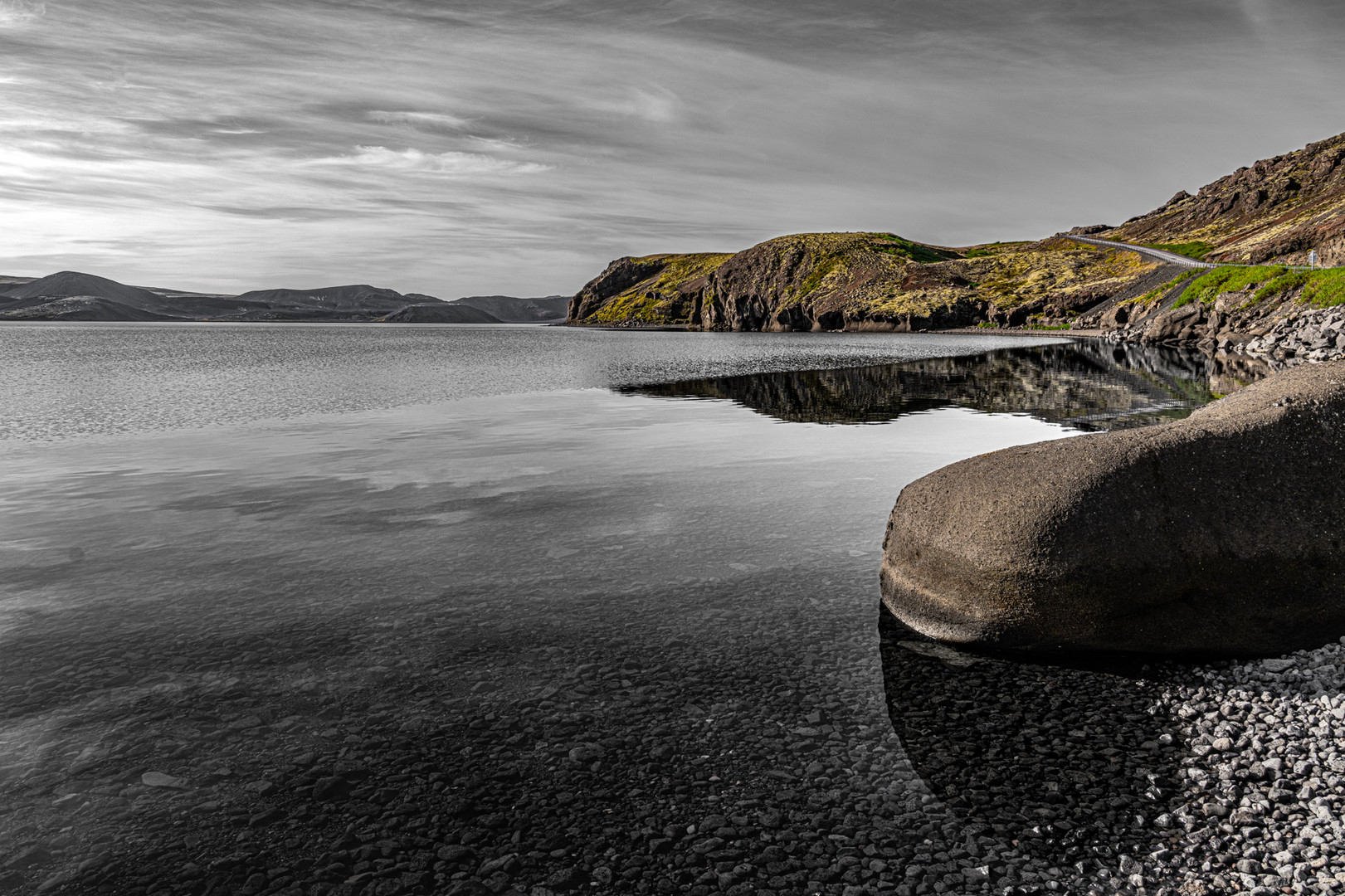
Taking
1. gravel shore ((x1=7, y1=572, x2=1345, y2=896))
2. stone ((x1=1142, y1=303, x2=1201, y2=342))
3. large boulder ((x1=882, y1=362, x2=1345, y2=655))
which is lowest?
gravel shore ((x1=7, y1=572, x2=1345, y2=896))

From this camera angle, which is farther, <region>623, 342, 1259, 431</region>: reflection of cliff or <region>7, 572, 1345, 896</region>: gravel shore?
<region>623, 342, 1259, 431</region>: reflection of cliff

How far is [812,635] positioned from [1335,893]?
19.6ft

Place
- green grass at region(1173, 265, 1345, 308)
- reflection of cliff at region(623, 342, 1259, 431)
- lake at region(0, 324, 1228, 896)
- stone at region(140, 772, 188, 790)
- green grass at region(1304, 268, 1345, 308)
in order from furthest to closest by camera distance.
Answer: green grass at region(1173, 265, 1345, 308) → green grass at region(1304, 268, 1345, 308) → reflection of cliff at region(623, 342, 1259, 431) → stone at region(140, 772, 188, 790) → lake at region(0, 324, 1228, 896)

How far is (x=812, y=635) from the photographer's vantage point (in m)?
10.9

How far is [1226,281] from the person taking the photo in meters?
86.8

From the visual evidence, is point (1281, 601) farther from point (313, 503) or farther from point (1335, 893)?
point (313, 503)

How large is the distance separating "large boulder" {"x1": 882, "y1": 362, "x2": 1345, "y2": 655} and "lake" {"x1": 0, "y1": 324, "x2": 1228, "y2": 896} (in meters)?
0.85

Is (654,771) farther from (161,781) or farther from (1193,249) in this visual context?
(1193,249)

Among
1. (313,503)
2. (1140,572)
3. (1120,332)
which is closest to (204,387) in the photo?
(313,503)

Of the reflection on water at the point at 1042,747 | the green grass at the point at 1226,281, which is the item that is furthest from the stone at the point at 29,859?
the green grass at the point at 1226,281

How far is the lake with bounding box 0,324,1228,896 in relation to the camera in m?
6.62

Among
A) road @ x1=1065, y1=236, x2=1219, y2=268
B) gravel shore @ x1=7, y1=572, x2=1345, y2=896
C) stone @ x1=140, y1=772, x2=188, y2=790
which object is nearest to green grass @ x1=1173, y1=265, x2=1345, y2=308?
road @ x1=1065, y1=236, x2=1219, y2=268

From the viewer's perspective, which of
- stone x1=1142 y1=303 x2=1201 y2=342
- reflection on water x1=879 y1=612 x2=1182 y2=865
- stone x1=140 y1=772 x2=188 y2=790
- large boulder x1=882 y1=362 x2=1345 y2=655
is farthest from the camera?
stone x1=1142 y1=303 x2=1201 y2=342

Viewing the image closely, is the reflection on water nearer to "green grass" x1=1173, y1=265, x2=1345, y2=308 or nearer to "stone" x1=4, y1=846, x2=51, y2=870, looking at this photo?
"stone" x1=4, y1=846, x2=51, y2=870
